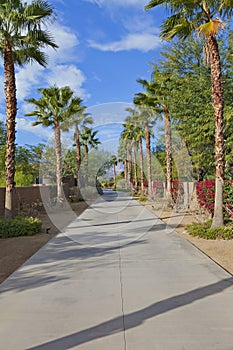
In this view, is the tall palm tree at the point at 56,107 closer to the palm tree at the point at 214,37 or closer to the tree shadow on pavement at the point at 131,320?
the palm tree at the point at 214,37

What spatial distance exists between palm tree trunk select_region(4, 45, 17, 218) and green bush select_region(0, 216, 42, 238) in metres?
0.57

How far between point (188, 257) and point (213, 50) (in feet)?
24.2

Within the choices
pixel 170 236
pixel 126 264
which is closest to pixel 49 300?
pixel 126 264

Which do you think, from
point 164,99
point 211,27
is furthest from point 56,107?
point 211,27

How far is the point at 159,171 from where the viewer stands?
4556 centimetres

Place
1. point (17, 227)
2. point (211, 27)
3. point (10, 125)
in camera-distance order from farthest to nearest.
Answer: point (10, 125) < point (17, 227) < point (211, 27)

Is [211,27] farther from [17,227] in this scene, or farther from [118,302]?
[17,227]

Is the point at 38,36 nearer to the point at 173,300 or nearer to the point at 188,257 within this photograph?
the point at 188,257

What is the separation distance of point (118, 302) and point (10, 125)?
905 cm

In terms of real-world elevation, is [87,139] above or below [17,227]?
above

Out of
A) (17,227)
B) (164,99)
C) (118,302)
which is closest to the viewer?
(118,302)

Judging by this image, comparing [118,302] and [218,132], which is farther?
[218,132]

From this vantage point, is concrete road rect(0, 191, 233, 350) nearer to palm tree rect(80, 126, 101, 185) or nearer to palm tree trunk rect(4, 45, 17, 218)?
palm tree trunk rect(4, 45, 17, 218)

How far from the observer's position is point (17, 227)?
11273 mm
